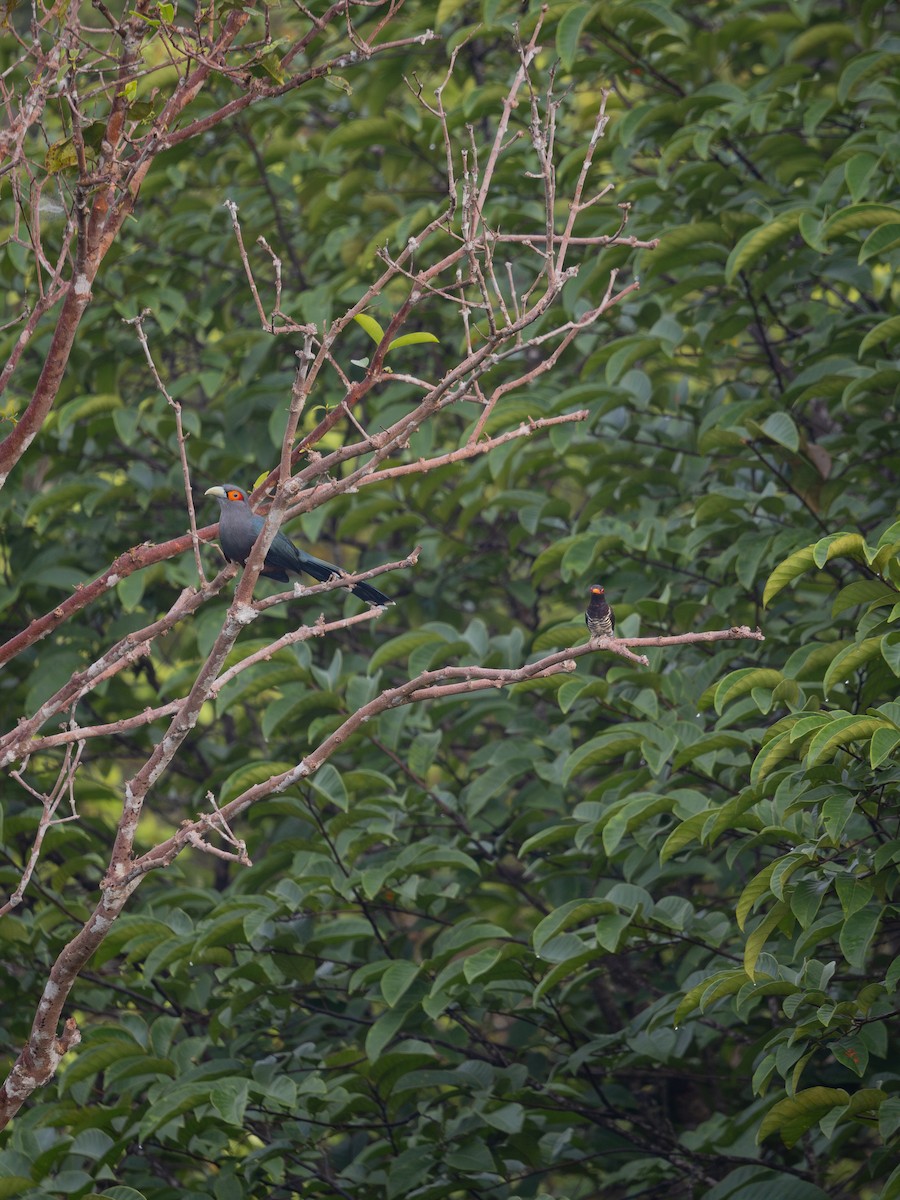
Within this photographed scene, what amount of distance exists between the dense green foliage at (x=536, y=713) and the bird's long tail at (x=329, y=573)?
23cm

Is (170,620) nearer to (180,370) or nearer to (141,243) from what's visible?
(141,243)

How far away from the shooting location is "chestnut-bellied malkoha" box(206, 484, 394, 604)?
4727 millimetres

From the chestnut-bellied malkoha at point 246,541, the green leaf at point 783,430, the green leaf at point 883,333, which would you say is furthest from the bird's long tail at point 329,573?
the green leaf at point 883,333

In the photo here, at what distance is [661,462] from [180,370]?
9.96 feet

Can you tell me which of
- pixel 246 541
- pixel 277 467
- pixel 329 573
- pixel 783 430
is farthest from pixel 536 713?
pixel 277 467

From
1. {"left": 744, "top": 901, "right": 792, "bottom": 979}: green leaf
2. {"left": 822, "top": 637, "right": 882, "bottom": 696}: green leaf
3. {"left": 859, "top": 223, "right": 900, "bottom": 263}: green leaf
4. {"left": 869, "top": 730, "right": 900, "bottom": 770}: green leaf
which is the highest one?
{"left": 859, "top": 223, "right": 900, "bottom": 263}: green leaf

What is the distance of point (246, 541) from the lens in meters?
4.73

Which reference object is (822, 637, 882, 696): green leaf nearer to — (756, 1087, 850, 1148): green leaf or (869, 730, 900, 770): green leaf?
(869, 730, 900, 770): green leaf

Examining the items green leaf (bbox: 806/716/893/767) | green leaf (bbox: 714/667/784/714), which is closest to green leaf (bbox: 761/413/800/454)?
green leaf (bbox: 714/667/784/714)

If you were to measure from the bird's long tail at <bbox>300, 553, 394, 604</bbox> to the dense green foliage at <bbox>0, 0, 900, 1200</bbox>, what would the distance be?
0.74ft

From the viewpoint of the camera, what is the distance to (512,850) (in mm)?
5117

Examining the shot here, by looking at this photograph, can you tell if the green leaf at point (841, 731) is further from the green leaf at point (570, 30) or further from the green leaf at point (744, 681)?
the green leaf at point (570, 30)

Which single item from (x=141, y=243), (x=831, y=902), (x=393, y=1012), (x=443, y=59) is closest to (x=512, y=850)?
(x=393, y=1012)

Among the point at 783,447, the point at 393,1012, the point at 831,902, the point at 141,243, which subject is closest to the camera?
the point at 831,902
